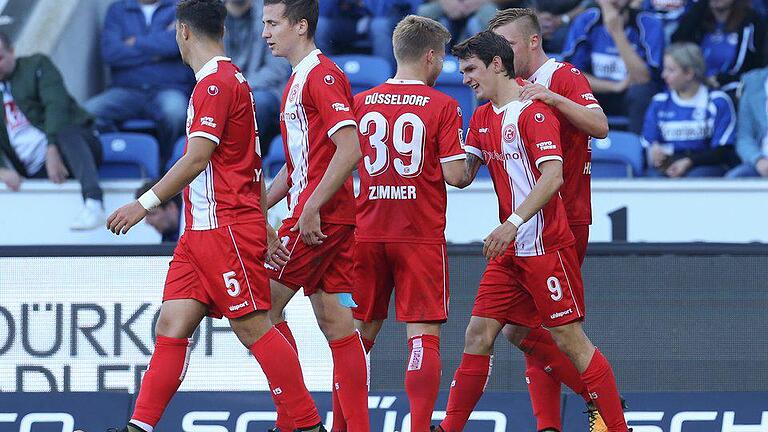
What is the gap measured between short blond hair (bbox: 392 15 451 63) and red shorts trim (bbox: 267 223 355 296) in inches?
31.7

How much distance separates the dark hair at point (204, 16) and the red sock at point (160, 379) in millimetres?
1212

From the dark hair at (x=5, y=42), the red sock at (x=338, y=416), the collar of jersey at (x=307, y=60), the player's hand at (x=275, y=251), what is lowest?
the red sock at (x=338, y=416)

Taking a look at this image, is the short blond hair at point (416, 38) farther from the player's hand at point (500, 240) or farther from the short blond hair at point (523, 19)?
the player's hand at point (500, 240)

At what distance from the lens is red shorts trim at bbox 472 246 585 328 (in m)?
5.35

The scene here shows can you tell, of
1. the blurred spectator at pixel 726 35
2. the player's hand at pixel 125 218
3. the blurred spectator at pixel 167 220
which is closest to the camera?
the player's hand at pixel 125 218

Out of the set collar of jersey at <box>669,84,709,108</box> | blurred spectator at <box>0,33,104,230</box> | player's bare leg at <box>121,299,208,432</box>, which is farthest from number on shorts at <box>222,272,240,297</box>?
collar of jersey at <box>669,84,709,108</box>

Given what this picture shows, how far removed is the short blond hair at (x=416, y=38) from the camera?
5488mm

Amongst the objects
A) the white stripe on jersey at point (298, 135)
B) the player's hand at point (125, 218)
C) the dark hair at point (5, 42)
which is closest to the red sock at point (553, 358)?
the white stripe on jersey at point (298, 135)

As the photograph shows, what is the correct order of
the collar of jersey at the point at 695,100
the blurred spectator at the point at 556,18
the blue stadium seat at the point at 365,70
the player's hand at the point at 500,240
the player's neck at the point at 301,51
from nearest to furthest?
the player's hand at the point at 500,240, the player's neck at the point at 301,51, the collar of jersey at the point at 695,100, the blue stadium seat at the point at 365,70, the blurred spectator at the point at 556,18

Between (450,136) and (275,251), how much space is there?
89 centimetres

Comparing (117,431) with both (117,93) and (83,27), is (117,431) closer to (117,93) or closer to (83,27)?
(117,93)

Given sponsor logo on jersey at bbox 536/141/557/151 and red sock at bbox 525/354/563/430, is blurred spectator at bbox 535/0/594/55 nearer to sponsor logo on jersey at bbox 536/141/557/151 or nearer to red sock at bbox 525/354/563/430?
red sock at bbox 525/354/563/430

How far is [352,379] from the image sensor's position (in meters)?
A: 5.27

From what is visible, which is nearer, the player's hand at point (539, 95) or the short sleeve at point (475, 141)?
the player's hand at point (539, 95)
